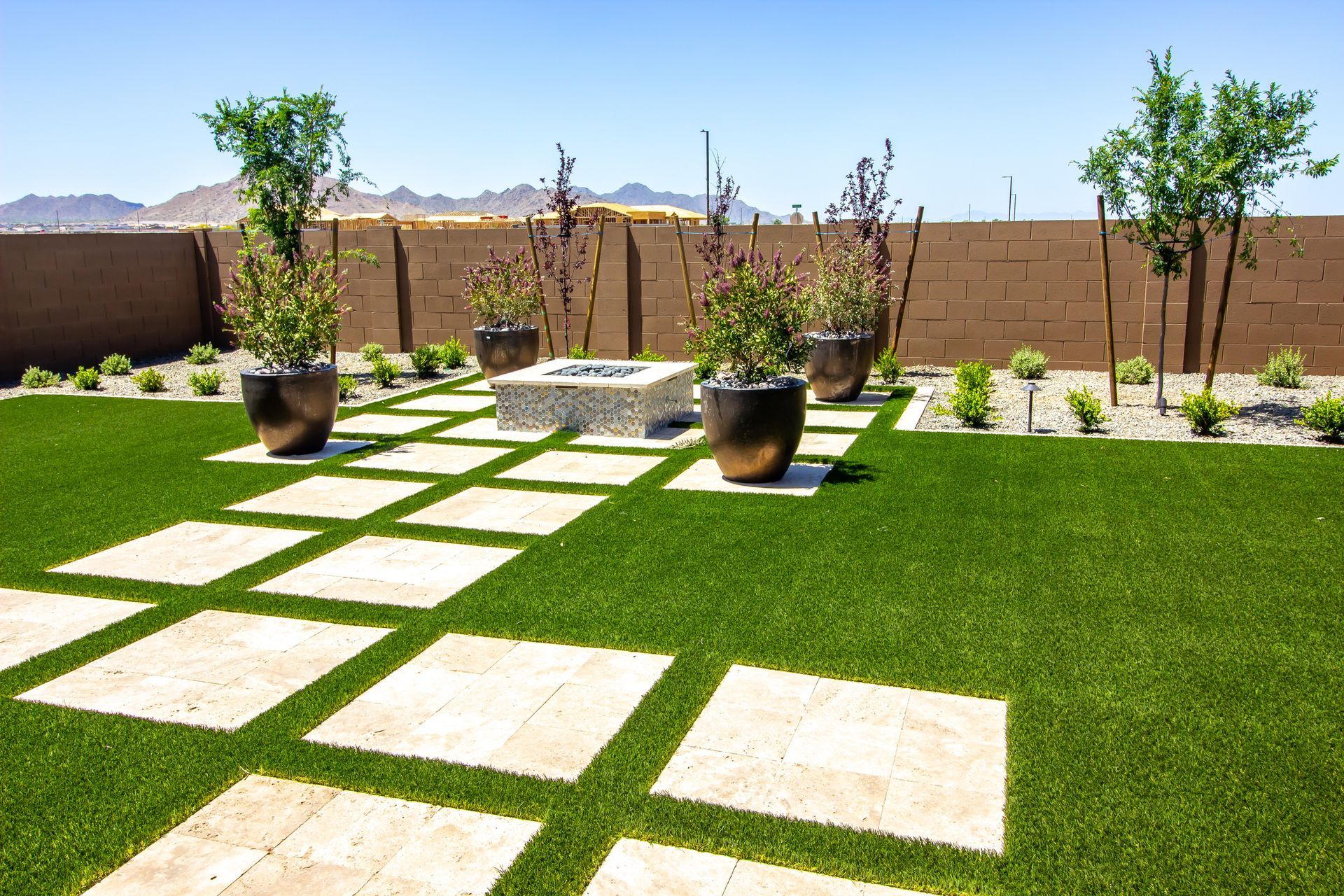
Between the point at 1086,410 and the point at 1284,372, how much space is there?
3.88m

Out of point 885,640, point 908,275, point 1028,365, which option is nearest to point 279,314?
point 885,640

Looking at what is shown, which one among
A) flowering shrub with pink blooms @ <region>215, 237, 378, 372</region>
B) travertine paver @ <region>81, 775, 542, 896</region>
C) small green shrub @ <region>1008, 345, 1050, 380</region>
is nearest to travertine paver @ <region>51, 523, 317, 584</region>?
flowering shrub with pink blooms @ <region>215, 237, 378, 372</region>

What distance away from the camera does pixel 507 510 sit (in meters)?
6.73

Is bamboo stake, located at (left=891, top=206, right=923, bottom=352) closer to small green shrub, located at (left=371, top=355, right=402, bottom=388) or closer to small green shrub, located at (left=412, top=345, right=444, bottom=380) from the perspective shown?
small green shrub, located at (left=412, top=345, right=444, bottom=380)

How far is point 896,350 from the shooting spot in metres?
13.3

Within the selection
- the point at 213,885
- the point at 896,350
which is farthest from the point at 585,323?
the point at 213,885

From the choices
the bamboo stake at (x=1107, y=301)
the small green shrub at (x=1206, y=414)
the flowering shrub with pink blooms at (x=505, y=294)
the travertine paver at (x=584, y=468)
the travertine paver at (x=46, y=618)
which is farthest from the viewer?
the flowering shrub with pink blooms at (x=505, y=294)

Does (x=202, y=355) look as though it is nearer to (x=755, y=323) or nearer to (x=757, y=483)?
(x=755, y=323)

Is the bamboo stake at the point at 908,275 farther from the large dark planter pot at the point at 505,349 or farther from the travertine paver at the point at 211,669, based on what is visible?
the travertine paver at the point at 211,669

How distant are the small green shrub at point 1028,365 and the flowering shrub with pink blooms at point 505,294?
21.2 ft

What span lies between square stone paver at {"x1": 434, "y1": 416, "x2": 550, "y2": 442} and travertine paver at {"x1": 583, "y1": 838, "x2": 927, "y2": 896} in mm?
6487

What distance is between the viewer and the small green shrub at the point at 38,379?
1269cm

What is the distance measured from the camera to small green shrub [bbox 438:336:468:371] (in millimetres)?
13859

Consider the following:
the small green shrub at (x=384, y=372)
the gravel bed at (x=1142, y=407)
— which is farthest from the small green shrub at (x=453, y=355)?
the gravel bed at (x=1142, y=407)
